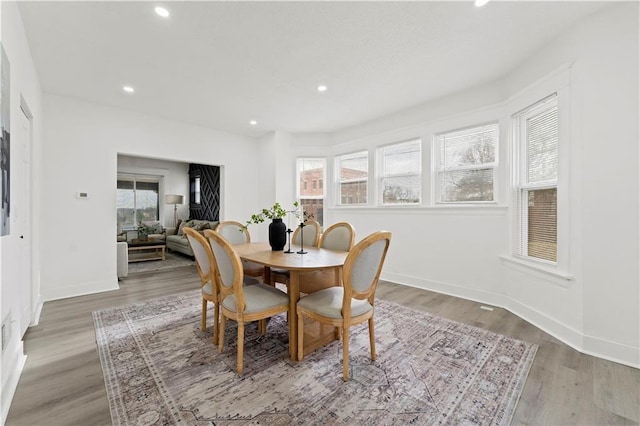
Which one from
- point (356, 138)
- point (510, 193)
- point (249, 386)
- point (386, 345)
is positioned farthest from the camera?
point (356, 138)

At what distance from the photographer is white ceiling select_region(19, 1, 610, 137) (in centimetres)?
214

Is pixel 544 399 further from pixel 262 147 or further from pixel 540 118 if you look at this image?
pixel 262 147

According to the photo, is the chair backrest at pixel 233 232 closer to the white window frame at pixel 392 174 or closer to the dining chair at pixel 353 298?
the dining chair at pixel 353 298

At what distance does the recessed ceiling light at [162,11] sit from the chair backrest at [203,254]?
1.72m

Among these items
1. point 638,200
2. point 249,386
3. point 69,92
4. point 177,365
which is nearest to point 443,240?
point 638,200

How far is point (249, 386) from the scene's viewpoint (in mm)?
1791

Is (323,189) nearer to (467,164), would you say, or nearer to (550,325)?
(467,164)

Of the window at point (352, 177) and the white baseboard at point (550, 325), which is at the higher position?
the window at point (352, 177)

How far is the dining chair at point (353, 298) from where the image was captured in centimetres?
180

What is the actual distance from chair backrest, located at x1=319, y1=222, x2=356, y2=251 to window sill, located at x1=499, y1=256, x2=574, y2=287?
185cm

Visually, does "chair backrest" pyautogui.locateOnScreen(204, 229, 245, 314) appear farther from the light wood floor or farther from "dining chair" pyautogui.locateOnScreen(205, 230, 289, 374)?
the light wood floor

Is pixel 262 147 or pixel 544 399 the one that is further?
pixel 262 147

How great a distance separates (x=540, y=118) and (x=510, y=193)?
833mm

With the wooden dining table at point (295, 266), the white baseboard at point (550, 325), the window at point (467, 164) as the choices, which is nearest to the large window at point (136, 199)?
the wooden dining table at point (295, 266)
